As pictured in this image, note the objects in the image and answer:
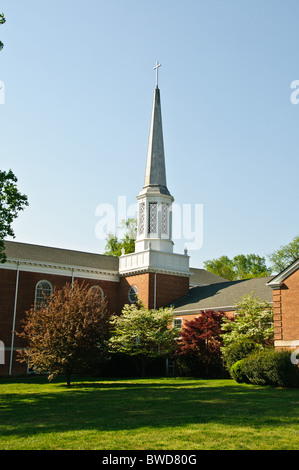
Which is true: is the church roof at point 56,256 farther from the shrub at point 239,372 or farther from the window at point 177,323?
the shrub at point 239,372

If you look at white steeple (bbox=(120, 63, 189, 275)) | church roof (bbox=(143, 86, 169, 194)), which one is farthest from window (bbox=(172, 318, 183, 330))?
church roof (bbox=(143, 86, 169, 194))

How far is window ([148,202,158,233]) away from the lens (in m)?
40.4

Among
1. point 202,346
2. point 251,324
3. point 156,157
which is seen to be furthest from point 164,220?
point 251,324

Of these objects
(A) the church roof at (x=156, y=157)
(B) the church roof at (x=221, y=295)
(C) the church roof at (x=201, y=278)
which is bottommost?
(B) the church roof at (x=221, y=295)

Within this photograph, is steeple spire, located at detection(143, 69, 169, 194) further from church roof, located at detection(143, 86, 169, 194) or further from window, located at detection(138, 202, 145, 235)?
window, located at detection(138, 202, 145, 235)

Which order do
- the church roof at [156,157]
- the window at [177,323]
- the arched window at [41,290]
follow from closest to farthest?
the window at [177,323], the arched window at [41,290], the church roof at [156,157]

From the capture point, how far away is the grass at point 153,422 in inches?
374

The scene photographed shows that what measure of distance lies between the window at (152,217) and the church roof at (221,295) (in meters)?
6.13

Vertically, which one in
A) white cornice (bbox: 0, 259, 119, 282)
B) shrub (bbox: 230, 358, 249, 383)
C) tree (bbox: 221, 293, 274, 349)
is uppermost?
white cornice (bbox: 0, 259, 119, 282)

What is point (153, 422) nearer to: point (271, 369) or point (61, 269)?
point (271, 369)

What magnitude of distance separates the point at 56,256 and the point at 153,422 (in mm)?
28757

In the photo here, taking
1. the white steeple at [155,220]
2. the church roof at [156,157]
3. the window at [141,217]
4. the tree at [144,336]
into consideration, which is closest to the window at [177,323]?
the tree at [144,336]

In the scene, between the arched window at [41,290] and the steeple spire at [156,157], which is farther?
the steeple spire at [156,157]

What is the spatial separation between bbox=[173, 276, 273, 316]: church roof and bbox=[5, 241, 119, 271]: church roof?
24.6 feet
